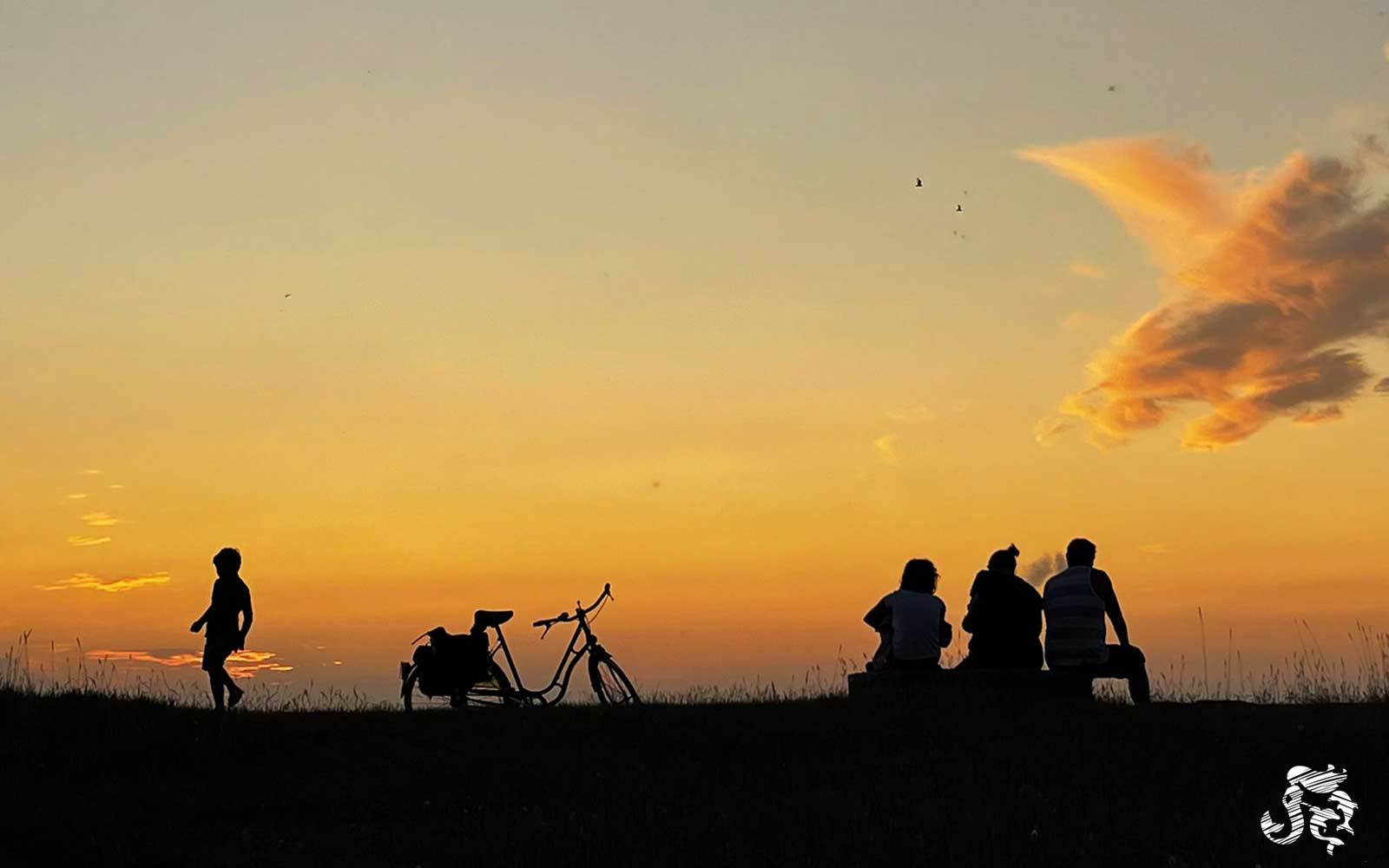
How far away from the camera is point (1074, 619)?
741 inches

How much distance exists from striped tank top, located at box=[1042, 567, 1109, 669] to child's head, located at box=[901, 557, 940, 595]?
1.40 metres

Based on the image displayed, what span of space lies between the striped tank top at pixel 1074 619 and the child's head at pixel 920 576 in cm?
140

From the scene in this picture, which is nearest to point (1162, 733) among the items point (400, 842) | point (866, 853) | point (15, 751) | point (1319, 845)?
point (1319, 845)

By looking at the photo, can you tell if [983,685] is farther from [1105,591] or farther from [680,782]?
[680,782]

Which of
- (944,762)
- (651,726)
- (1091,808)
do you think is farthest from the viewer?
(651,726)

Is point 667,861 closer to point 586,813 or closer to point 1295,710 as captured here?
point 586,813

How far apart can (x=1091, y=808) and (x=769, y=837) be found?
294 centimetres

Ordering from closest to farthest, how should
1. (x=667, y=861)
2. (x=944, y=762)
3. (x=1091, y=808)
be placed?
1. (x=667, y=861)
2. (x=1091, y=808)
3. (x=944, y=762)

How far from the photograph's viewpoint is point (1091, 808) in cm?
1463

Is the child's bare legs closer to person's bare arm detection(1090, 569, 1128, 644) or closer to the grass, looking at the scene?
the grass

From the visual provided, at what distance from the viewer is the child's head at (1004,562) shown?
64.6ft

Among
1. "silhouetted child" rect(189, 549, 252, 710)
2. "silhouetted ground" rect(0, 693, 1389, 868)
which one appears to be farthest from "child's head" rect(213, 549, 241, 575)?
"silhouetted ground" rect(0, 693, 1389, 868)

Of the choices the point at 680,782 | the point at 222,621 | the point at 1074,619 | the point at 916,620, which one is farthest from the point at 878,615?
the point at 222,621

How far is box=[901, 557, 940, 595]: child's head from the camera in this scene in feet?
64.9
